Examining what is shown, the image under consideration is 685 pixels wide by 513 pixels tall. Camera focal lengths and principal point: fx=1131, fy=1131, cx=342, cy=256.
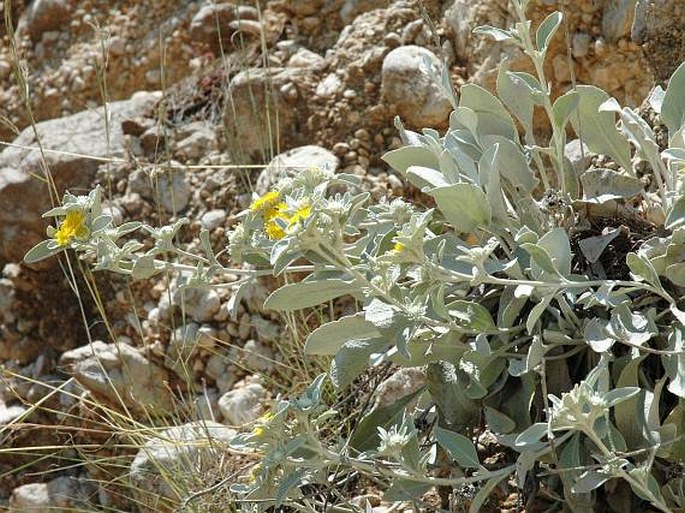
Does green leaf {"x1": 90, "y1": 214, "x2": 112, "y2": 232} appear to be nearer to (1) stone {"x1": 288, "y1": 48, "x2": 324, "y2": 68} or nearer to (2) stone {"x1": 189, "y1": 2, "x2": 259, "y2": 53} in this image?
(1) stone {"x1": 288, "y1": 48, "x2": 324, "y2": 68}

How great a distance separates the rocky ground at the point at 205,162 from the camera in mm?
3203

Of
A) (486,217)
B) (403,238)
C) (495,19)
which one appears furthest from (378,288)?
(495,19)

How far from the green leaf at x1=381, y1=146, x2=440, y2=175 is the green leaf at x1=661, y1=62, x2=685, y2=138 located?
17.4 inches

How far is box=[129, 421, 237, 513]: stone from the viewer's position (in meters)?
2.65

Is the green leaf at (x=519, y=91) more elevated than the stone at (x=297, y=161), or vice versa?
the green leaf at (x=519, y=91)

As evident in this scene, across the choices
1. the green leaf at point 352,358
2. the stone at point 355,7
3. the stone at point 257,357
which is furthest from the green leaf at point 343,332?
the stone at point 355,7

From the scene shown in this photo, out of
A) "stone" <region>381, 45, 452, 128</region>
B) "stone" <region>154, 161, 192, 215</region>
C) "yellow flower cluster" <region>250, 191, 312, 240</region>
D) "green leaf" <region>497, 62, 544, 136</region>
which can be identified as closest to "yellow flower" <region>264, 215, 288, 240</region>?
"yellow flower cluster" <region>250, 191, 312, 240</region>

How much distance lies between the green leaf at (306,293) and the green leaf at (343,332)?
0.06 meters

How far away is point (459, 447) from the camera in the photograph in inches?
76.5

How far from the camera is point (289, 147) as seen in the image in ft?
12.4

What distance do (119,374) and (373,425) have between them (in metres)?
1.68

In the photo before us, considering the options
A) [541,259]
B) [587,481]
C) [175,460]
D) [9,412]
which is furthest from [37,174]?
[587,481]

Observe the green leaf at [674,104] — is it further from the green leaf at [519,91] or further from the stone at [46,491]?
the stone at [46,491]

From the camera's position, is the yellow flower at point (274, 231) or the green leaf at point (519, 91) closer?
the yellow flower at point (274, 231)
